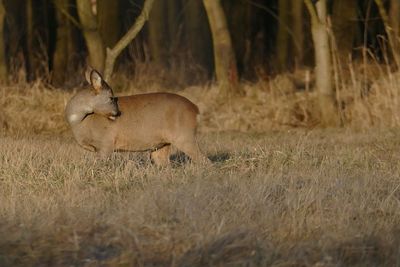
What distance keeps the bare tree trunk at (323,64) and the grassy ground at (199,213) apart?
638cm

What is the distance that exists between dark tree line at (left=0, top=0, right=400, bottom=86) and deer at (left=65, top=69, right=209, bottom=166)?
6695 millimetres

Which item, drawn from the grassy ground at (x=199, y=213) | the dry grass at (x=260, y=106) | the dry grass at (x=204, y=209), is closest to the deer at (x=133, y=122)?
the dry grass at (x=204, y=209)

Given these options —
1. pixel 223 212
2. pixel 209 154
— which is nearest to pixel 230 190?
pixel 223 212

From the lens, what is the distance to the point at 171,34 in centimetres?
3005

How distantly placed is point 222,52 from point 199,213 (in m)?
12.0

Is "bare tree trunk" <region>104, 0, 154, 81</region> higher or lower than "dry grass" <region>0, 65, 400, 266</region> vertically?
higher

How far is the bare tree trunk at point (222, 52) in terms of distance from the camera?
776 inches

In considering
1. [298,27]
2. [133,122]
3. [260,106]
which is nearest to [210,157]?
[133,122]

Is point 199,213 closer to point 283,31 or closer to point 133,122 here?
point 133,122

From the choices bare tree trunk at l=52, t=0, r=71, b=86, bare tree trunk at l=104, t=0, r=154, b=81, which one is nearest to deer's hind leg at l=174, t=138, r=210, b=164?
bare tree trunk at l=104, t=0, r=154, b=81

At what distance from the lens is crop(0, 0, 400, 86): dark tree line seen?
2091 centimetres

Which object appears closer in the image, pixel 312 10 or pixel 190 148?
pixel 190 148

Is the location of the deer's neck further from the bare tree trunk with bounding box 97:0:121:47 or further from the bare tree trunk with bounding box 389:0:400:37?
the bare tree trunk with bounding box 97:0:121:47

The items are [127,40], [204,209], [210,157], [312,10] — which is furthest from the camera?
[312,10]
